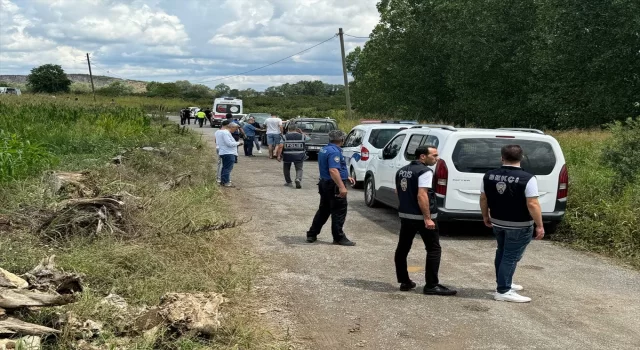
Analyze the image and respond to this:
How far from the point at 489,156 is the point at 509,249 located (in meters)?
3.16

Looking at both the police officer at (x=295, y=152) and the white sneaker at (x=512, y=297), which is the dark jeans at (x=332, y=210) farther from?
the police officer at (x=295, y=152)

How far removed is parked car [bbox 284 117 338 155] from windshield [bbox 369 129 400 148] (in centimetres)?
677

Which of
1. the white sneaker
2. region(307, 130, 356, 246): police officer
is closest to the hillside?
region(307, 130, 356, 246): police officer

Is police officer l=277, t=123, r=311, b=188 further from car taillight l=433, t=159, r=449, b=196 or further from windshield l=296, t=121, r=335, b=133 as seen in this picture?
windshield l=296, t=121, r=335, b=133

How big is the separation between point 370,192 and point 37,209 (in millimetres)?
6796

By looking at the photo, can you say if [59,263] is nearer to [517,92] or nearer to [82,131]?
[82,131]

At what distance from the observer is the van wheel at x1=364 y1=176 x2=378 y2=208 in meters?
12.3

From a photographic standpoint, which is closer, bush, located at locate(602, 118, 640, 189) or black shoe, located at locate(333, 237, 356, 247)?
black shoe, located at locate(333, 237, 356, 247)

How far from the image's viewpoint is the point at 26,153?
11.5m

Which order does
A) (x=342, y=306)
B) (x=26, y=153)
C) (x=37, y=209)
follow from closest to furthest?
(x=342, y=306), (x=37, y=209), (x=26, y=153)

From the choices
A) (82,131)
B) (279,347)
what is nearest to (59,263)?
(279,347)

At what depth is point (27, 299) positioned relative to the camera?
419cm

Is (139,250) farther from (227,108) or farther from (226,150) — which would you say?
(227,108)

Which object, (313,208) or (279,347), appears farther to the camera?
(313,208)
